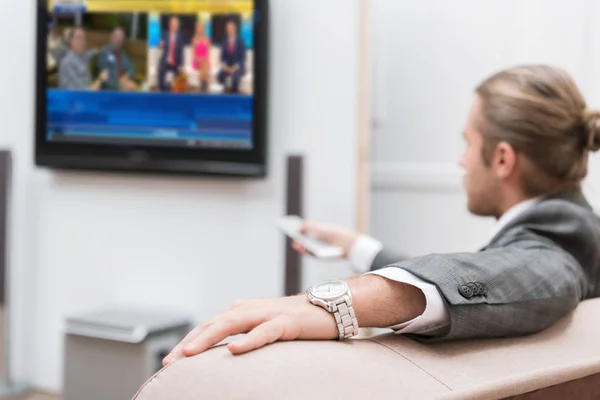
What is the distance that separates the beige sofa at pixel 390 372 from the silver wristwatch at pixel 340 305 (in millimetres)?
19

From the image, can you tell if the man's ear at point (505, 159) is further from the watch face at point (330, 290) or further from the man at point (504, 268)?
the watch face at point (330, 290)

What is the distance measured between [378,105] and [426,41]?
1.18ft

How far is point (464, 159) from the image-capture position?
1871 millimetres

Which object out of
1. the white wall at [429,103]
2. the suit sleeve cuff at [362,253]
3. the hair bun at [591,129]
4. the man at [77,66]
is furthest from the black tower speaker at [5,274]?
the hair bun at [591,129]

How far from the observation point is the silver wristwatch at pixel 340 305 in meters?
1.01

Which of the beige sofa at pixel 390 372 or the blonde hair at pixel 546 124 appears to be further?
the blonde hair at pixel 546 124

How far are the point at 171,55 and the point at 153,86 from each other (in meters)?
0.16

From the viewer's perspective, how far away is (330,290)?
1.04m

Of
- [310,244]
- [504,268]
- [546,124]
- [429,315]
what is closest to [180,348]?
[429,315]

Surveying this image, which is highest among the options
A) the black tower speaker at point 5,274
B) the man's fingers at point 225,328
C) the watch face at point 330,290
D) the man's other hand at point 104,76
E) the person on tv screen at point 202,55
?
the person on tv screen at point 202,55

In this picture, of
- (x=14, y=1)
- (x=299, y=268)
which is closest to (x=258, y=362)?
(x=299, y=268)

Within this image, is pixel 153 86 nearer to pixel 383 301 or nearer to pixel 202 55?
pixel 202 55

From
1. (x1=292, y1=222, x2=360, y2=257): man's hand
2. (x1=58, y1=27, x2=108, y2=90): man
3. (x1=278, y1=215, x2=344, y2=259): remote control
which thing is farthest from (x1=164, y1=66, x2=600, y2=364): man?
(x1=58, y1=27, x2=108, y2=90): man

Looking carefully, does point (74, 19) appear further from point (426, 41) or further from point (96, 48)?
point (426, 41)
